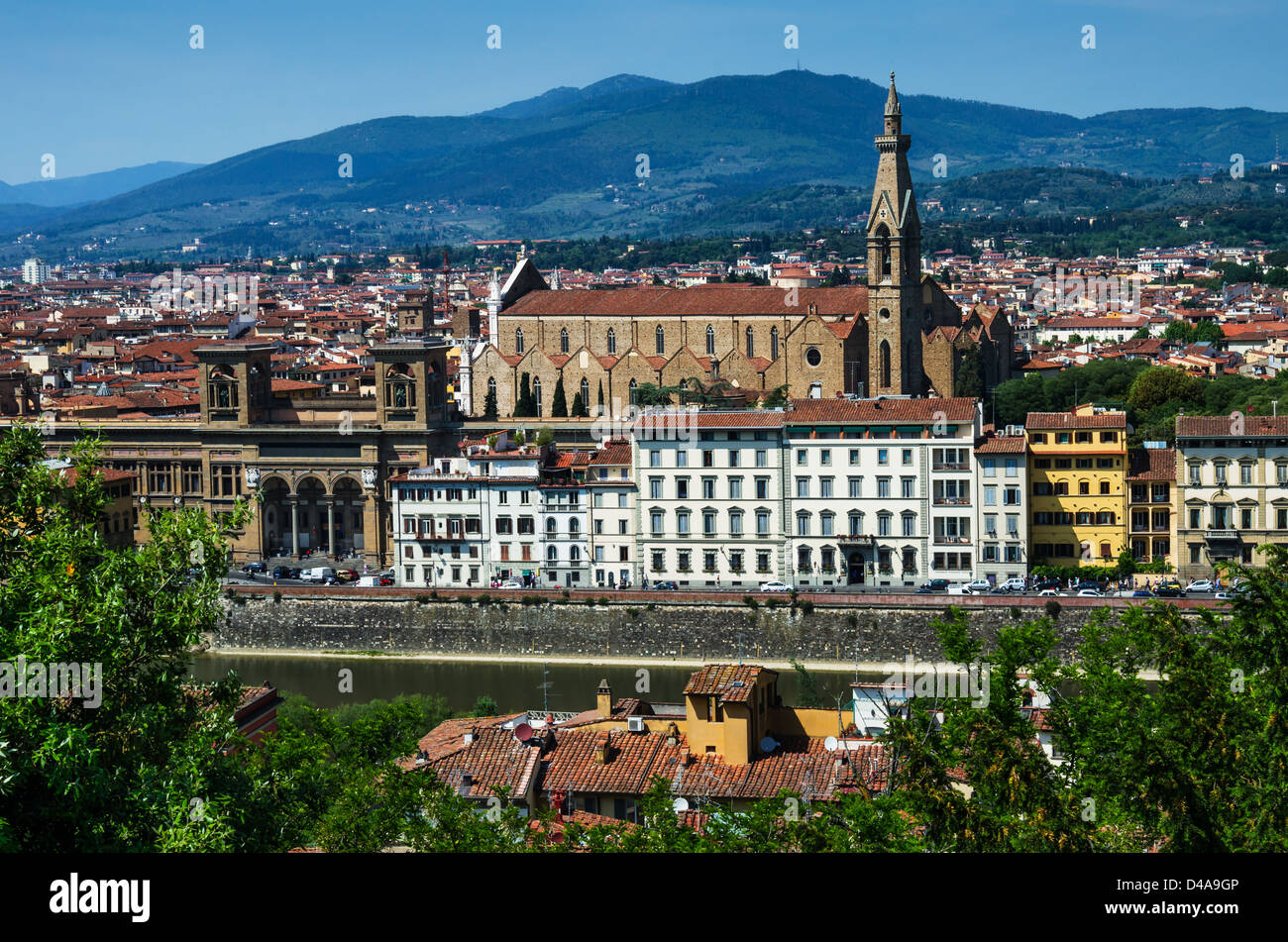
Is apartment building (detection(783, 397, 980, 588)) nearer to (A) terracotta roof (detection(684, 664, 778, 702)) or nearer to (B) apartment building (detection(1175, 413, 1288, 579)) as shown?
(B) apartment building (detection(1175, 413, 1288, 579))

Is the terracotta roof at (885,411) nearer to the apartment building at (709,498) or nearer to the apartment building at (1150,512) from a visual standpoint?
the apartment building at (709,498)

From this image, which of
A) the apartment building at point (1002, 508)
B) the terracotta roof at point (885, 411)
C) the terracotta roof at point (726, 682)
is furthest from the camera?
the terracotta roof at point (885, 411)

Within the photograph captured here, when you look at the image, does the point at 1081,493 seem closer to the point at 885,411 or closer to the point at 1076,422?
the point at 1076,422

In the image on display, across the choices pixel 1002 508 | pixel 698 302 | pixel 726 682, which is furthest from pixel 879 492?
pixel 698 302

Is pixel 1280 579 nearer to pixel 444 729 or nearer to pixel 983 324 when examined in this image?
pixel 444 729

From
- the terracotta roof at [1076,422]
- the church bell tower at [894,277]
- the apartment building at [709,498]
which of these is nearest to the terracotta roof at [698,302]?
the church bell tower at [894,277]
